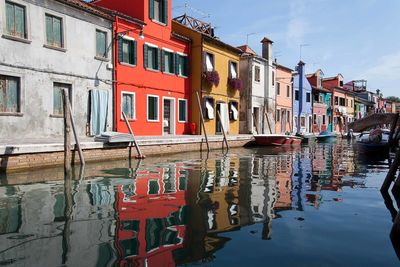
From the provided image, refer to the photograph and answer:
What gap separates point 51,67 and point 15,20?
2115mm

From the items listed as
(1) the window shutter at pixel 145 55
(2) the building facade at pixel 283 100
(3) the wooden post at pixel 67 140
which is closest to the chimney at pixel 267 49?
(2) the building facade at pixel 283 100

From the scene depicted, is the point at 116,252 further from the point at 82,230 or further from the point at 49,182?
the point at 49,182

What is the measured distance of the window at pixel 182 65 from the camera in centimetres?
2191

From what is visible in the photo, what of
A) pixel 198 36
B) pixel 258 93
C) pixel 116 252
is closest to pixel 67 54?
pixel 198 36

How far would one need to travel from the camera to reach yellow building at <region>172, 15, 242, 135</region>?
74.9 ft

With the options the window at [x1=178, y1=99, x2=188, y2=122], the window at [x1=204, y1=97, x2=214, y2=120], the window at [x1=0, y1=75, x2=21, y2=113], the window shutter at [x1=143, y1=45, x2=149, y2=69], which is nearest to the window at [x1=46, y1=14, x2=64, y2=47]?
the window at [x1=0, y1=75, x2=21, y2=113]

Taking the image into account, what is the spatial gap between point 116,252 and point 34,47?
1183 cm

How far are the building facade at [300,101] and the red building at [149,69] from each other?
17.6m

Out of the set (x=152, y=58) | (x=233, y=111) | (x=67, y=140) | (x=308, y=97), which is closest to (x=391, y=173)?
(x=67, y=140)

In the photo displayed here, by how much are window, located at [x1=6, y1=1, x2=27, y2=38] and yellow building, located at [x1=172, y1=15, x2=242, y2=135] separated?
1084 cm

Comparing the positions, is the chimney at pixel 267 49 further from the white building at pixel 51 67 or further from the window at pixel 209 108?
the white building at pixel 51 67

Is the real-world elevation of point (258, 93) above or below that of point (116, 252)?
above

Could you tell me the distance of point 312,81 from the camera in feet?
146

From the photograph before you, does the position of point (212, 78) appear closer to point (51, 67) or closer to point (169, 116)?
point (169, 116)
